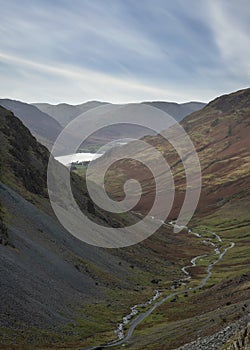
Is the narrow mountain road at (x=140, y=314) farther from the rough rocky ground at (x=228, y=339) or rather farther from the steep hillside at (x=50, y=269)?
the rough rocky ground at (x=228, y=339)

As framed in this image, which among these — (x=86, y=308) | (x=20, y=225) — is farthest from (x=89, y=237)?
(x=86, y=308)

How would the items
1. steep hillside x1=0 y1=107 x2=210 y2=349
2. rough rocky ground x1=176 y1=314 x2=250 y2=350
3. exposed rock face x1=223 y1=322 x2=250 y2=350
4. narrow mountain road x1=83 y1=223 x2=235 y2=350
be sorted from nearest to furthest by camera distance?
exposed rock face x1=223 y1=322 x2=250 y2=350, rough rocky ground x1=176 y1=314 x2=250 y2=350, steep hillside x1=0 y1=107 x2=210 y2=349, narrow mountain road x1=83 y1=223 x2=235 y2=350

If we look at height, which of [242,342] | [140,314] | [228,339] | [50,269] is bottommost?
[140,314]

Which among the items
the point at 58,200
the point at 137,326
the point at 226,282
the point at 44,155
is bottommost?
the point at 137,326

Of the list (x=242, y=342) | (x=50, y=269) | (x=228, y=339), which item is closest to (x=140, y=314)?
(x=50, y=269)

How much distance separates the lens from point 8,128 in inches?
5300

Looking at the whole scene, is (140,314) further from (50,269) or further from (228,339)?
(228,339)

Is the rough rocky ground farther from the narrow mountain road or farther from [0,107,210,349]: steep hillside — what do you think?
[0,107,210,349]: steep hillside

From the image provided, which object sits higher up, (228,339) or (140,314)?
(228,339)

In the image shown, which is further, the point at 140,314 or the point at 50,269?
the point at 50,269

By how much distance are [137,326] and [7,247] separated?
2701 centimetres

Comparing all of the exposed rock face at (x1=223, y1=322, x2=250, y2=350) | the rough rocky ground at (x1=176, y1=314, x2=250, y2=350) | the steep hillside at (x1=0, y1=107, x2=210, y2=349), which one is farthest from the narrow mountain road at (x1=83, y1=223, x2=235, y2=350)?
the exposed rock face at (x1=223, y1=322, x2=250, y2=350)

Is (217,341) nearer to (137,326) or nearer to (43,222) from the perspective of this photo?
(137,326)

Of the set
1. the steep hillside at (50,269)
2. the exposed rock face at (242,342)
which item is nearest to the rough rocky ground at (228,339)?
the exposed rock face at (242,342)
